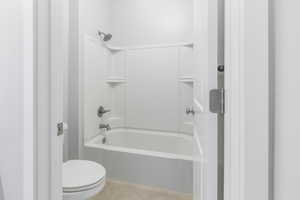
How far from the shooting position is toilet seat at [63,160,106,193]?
1298 millimetres

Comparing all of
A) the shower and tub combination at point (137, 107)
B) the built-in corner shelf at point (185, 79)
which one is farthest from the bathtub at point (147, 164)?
the built-in corner shelf at point (185, 79)

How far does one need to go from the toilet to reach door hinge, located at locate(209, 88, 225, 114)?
3.50 ft

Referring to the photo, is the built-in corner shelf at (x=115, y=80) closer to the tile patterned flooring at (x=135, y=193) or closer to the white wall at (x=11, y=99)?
the tile patterned flooring at (x=135, y=193)

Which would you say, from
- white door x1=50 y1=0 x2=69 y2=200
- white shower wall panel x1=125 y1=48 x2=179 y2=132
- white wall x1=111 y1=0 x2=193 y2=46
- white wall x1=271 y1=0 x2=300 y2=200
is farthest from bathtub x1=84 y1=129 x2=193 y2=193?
white wall x1=271 y1=0 x2=300 y2=200

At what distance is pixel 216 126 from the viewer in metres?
0.69

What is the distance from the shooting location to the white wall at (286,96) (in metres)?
0.38

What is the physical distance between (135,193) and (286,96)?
1910 mm

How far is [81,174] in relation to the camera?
57.4 inches

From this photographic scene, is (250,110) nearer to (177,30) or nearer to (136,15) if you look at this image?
(177,30)

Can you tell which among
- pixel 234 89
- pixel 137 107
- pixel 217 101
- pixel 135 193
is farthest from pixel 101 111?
pixel 234 89

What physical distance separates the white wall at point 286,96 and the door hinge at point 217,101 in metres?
0.21

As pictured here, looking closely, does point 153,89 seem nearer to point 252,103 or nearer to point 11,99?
point 11,99

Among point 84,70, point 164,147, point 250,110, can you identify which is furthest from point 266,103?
point 164,147

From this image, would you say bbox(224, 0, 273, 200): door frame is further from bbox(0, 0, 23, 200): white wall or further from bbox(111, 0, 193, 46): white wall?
bbox(111, 0, 193, 46): white wall
